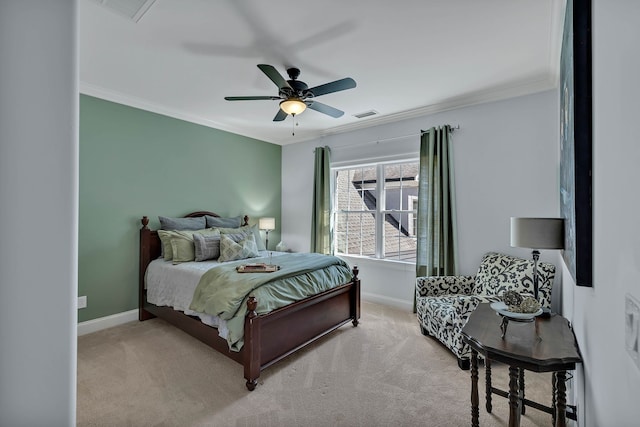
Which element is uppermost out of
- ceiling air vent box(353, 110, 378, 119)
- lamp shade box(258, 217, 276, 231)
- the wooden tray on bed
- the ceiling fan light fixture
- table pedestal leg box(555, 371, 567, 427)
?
ceiling air vent box(353, 110, 378, 119)

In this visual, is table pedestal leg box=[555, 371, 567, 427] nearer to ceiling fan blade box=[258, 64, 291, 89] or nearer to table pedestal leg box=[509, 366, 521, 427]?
table pedestal leg box=[509, 366, 521, 427]

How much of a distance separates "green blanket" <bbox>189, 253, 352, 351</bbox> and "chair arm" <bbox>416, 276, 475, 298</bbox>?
914 millimetres

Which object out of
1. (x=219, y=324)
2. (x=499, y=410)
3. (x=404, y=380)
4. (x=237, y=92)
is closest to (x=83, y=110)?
(x=237, y=92)

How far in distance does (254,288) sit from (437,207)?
2.40 meters

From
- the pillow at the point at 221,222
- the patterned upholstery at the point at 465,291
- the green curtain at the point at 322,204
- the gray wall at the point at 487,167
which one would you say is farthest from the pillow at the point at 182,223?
the patterned upholstery at the point at 465,291

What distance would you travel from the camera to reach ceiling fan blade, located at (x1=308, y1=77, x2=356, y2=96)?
2.38 m

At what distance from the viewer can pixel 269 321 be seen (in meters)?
2.40

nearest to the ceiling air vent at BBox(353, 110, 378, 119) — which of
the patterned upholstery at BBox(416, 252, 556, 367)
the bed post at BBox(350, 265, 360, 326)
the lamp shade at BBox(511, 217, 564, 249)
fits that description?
the bed post at BBox(350, 265, 360, 326)

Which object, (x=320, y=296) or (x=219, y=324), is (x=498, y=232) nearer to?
(x=320, y=296)

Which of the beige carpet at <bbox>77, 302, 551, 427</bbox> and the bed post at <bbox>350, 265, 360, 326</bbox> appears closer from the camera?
the beige carpet at <bbox>77, 302, 551, 427</bbox>

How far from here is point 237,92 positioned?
330 centimetres

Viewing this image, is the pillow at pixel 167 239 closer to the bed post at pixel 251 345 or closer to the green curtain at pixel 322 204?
the bed post at pixel 251 345

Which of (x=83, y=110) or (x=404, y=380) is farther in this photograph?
(x=83, y=110)

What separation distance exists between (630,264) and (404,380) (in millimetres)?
2001
